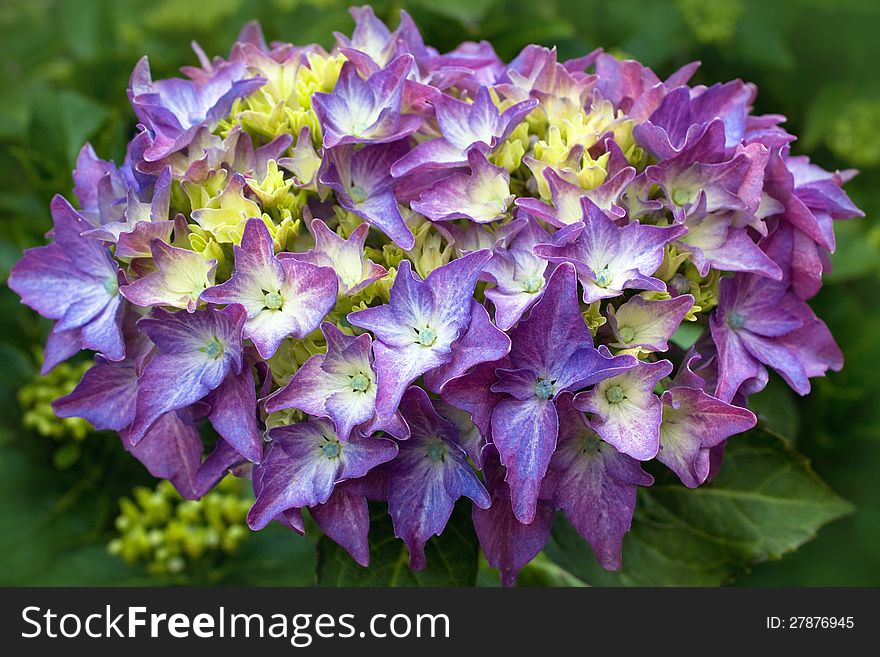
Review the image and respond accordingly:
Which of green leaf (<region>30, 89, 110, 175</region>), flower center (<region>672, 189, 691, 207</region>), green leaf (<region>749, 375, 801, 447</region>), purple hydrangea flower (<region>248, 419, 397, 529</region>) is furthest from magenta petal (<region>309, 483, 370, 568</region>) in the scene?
green leaf (<region>30, 89, 110, 175</region>)

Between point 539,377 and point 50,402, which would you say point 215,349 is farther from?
point 50,402

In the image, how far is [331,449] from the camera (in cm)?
67

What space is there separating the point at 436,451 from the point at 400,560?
187mm

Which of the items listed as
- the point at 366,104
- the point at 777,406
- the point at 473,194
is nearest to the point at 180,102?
the point at 366,104

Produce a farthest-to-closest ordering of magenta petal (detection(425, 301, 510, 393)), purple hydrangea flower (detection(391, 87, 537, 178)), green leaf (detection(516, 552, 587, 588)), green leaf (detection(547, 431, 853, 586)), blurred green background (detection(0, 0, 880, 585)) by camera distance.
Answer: blurred green background (detection(0, 0, 880, 585)), green leaf (detection(516, 552, 587, 588)), green leaf (detection(547, 431, 853, 586)), purple hydrangea flower (detection(391, 87, 537, 178)), magenta petal (detection(425, 301, 510, 393))

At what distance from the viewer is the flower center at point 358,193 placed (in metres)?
0.73

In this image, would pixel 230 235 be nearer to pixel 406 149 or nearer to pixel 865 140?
pixel 406 149

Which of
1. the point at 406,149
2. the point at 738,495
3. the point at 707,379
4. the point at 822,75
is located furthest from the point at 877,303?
the point at 406,149

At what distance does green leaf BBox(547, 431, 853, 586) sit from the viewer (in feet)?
2.88

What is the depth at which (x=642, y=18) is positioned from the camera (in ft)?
4.84

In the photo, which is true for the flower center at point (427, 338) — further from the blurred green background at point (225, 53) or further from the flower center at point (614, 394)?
the blurred green background at point (225, 53)

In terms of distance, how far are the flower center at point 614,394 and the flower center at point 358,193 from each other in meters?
0.24

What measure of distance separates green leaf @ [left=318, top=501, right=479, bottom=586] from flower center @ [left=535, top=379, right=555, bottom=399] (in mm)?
202

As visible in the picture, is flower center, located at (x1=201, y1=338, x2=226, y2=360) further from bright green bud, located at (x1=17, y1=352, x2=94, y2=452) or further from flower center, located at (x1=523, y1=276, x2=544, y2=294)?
bright green bud, located at (x1=17, y1=352, x2=94, y2=452)
